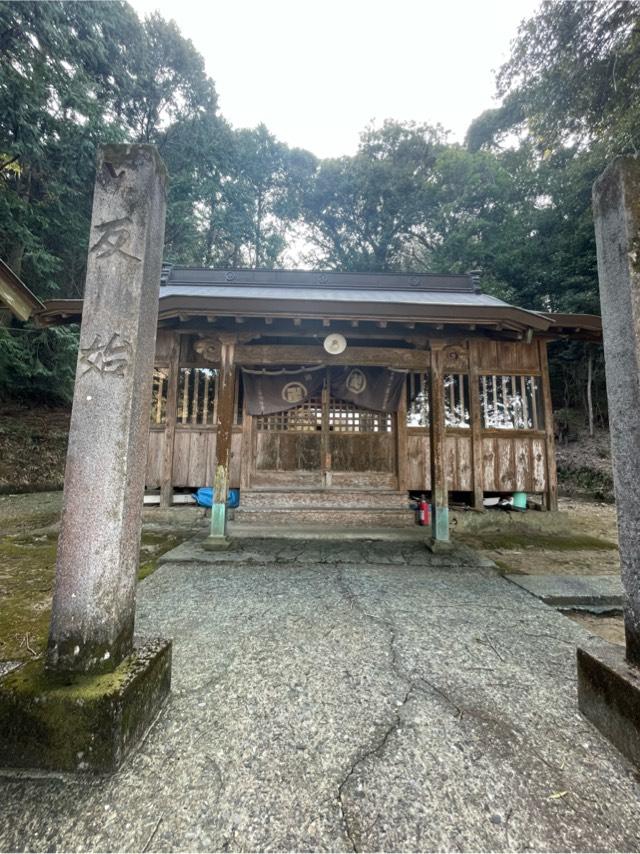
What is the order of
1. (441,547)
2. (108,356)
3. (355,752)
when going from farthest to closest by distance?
(441,547) → (108,356) → (355,752)

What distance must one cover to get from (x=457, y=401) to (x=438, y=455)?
2.57 metres

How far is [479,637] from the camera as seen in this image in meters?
2.71

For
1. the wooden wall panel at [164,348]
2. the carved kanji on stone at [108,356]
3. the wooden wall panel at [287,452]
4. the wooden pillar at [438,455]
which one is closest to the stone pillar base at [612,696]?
the carved kanji on stone at [108,356]

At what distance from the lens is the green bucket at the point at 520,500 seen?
274 inches

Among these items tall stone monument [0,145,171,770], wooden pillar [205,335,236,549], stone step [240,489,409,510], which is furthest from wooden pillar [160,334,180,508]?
tall stone monument [0,145,171,770]

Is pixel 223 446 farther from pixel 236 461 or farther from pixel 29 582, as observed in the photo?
pixel 29 582

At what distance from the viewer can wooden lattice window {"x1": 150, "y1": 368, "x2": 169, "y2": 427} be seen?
7.10 metres

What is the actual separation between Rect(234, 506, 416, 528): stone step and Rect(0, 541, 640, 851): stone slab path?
351 centimetres

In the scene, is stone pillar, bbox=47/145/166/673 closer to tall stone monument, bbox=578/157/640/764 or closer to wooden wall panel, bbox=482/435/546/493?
tall stone monument, bbox=578/157/640/764

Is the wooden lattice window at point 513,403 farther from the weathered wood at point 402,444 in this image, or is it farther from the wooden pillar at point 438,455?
the wooden pillar at point 438,455

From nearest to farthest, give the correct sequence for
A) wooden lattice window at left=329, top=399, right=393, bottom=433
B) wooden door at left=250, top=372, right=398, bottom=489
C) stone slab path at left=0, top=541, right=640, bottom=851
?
1. stone slab path at left=0, top=541, right=640, bottom=851
2. wooden door at left=250, top=372, right=398, bottom=489
3. wooden lattice window at left=329, top=399, right=393, bottom=433

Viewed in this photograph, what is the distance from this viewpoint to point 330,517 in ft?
22.0

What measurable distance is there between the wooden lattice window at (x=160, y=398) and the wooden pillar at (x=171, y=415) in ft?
0.63

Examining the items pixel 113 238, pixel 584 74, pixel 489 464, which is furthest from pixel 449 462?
pixel 584 74
